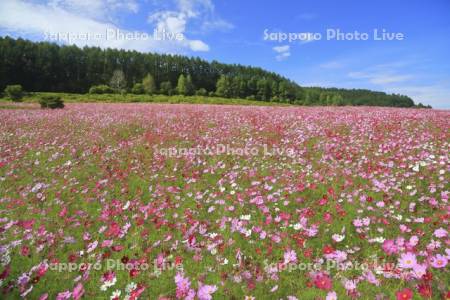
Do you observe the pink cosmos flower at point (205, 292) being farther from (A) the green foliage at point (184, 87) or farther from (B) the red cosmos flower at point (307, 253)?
(A) the green foliage at point (184, 87)

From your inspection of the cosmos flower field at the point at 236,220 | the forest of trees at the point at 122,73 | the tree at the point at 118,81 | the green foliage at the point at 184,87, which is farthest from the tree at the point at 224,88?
the cosmos flower field at the point at 236,220

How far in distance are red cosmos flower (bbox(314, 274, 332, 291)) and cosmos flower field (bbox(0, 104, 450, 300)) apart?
0.01 metres

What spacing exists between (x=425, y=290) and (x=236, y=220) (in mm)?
2428

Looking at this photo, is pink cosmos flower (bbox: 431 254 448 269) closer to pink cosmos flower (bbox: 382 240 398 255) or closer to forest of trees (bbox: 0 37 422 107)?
pink cosmos flower (bbox: 382 240 398 255)

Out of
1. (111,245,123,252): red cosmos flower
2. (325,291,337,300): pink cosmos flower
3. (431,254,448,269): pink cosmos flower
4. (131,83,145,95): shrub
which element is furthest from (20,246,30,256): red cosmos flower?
(131,83,145,95): shrub

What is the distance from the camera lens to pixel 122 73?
233 ft

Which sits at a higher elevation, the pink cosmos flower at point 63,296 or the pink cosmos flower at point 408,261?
the pink cosmos flower at point 408,261

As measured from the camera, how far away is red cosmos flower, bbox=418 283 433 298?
2559 millimetres

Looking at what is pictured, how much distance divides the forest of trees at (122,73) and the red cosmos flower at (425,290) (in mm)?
61855

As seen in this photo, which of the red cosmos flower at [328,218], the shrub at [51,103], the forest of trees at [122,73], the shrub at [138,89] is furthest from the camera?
the shrub at [138,89]

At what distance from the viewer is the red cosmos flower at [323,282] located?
2.85 metres

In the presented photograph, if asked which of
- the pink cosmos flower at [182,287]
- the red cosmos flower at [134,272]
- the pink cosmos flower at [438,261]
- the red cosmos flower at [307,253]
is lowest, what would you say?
the red cosmos flower at [134,272]

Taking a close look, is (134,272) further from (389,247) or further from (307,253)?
(389,247)

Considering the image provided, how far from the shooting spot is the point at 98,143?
10.6m
